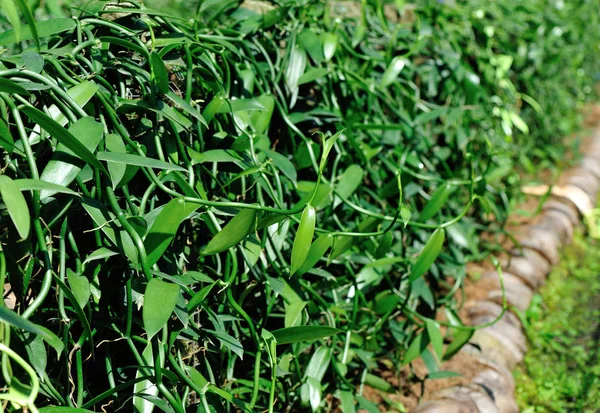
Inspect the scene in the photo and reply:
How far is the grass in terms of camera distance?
2010mm

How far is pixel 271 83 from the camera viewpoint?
1721 mm

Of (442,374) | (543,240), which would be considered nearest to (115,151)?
(442,374)

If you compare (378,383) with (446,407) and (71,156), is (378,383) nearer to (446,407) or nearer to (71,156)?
(446,407)

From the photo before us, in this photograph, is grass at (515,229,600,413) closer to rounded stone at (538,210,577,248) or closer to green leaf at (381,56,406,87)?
rounded stone at (538,210,577,248)

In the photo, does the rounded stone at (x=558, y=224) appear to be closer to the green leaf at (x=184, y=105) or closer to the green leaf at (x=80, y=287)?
the green leaf at (x=184, y=105)

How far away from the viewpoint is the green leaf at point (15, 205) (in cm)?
88

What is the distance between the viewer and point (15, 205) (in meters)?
0.90

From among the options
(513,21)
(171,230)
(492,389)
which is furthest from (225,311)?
(513,21)

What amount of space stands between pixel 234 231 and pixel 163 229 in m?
0.13

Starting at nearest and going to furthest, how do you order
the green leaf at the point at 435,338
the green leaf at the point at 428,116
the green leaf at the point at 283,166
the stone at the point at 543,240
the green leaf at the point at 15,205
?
the green leaf at the point at 15,205 < the green leaf at the point at 283,166 < the green leaf at the point at 435,338 < the green leaf at the point at 428,116 < the stone at the point at 543,240

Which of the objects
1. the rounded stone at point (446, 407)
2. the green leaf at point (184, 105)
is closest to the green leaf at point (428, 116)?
the rounded stone at point (446, 407)

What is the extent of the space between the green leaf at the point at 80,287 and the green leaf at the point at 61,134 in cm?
19

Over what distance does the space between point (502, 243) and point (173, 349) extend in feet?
5.48

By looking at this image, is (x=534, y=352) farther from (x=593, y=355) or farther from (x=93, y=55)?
(x=93, y=55)
